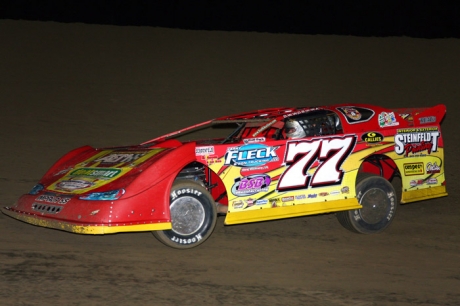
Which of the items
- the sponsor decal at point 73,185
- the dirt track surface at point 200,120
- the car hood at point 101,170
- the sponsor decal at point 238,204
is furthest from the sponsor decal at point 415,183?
the sponsor decal at point 73,185

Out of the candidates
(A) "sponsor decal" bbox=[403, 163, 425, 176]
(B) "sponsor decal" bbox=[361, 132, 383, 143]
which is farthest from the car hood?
(A) "sponsor decal" bbox=[403, 163, 425, 176]

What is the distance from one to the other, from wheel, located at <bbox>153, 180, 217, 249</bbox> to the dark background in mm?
11105

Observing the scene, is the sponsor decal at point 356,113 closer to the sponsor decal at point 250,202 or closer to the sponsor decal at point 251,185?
the sponsor decal at point 251,185

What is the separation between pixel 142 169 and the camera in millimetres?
6750

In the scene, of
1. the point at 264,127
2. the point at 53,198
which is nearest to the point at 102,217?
the point at 53,198

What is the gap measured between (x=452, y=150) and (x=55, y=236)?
23.6 feet

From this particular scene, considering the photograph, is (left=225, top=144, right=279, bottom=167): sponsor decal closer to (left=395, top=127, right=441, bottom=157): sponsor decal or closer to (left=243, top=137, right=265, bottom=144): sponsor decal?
(left=243, top=137, right=265, bottom=144): sponsor decal

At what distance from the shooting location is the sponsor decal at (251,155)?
22.8 ft

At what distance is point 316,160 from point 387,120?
3.68ft

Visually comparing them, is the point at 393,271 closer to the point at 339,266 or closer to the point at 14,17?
the point at 339,266

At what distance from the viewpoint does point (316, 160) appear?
7.34 meters

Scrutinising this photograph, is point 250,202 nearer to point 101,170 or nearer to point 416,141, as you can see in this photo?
point 101,170

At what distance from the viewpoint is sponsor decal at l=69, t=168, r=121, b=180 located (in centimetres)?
691

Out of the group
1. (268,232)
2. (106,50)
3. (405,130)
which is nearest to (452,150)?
(405,130)
